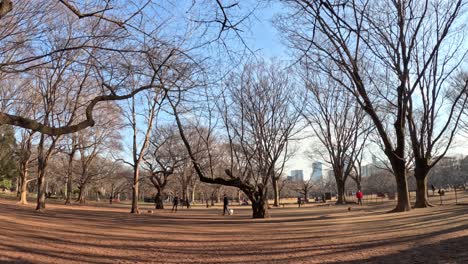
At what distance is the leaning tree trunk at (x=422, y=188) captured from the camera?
20734 millimetres

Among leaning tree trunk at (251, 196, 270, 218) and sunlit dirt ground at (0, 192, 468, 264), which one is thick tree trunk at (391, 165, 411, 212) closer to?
sunlit dirt ground at (0, 192, 468, 264)

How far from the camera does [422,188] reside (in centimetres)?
2123

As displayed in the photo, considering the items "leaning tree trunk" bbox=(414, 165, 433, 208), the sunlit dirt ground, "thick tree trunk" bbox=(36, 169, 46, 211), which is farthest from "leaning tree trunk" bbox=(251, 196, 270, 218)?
"thick tree trunk" bbox=(36, 169, 46, 211)

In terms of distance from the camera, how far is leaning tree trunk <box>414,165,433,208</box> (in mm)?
20734

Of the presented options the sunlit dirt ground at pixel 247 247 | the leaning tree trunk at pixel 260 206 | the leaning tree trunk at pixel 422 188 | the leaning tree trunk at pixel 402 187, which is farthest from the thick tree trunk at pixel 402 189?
the leaning tree trunk at pixel 260 206

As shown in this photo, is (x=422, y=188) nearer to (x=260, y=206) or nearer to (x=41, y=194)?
(x=260, y=206)

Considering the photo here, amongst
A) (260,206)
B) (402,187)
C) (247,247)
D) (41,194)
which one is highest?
(402,187)

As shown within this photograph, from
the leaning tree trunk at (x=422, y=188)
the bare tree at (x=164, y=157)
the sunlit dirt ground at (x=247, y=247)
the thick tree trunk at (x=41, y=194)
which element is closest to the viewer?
the sunlit dirt ground at (x=247, y=247)

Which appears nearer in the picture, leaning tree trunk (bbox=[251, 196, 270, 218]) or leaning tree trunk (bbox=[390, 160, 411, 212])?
leaning tree trunk (bbox=[390, 160, 411, 212])

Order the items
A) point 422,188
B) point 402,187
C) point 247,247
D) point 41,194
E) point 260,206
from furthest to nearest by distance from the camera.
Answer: point 41,194 < point 260,206 < point 422,188 < point 402,187 < point 247,247

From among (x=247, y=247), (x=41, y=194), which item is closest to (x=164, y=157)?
(x=41, y=194)

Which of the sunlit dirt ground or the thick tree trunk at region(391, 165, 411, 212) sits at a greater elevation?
the thick tree trunk at region(391, 165, 411, 212)

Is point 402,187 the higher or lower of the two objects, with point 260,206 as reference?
higher

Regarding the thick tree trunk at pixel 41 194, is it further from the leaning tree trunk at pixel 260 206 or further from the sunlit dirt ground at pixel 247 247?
the leaning tree trunk at pixel 260 206
